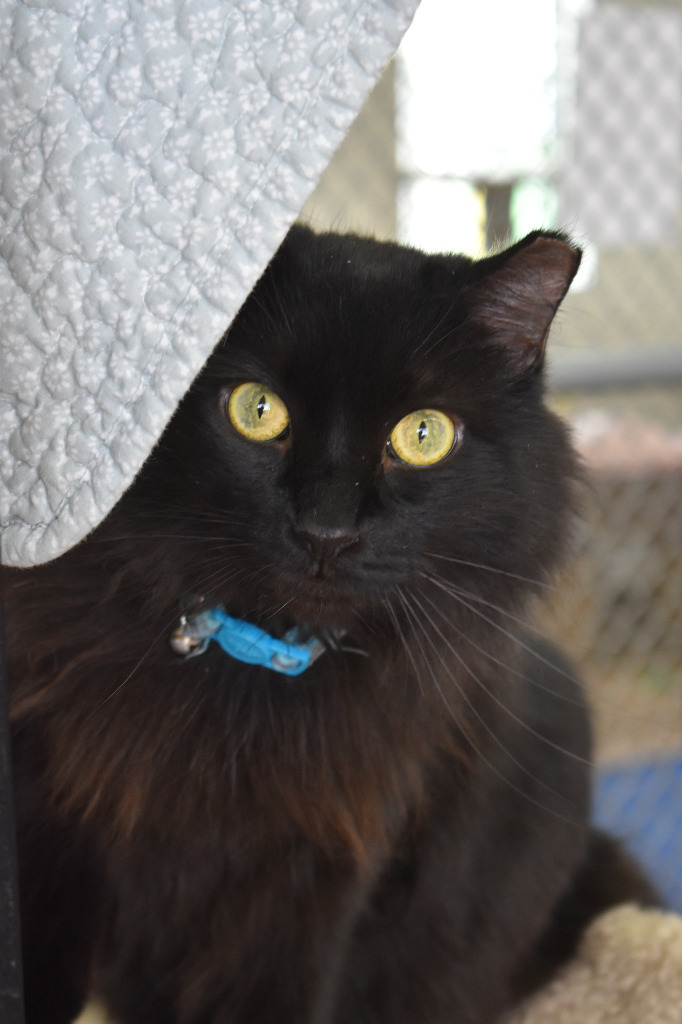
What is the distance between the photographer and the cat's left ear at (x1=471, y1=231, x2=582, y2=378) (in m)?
0.78

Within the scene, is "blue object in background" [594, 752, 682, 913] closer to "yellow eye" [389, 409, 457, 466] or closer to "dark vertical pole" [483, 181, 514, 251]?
"dark vertical pole" [483, 181, 514, 251]

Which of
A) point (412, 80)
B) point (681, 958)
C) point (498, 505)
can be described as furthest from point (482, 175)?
point (681, 958)

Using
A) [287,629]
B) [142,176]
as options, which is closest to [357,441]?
[287,629]

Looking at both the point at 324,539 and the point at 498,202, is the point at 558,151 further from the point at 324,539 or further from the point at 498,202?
the point at 324,539

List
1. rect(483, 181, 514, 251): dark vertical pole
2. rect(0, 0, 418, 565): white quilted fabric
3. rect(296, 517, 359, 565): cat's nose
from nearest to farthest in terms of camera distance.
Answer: rect(0, 0, 418, 565): white quilted fabric
rect(296, 517, 359, 565): cat's nose
rect(483, 181, 514, 251): dark vertical pole

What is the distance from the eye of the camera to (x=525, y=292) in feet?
2.71

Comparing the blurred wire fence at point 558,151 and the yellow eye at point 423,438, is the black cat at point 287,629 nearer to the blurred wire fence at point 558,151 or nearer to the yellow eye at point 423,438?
the yellow eye at point 423,438

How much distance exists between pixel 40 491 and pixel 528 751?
67 centimetres

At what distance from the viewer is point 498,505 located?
0.84 m

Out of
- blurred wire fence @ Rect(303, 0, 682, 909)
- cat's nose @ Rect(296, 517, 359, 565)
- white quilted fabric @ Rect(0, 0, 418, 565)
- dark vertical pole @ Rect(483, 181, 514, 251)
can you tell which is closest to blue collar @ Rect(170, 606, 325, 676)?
cat's nose @ Rect(296, 517, 359, 565)

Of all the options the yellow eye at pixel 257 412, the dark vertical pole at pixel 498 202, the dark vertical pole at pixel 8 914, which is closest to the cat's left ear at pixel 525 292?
the yellow eye at pixel 257 412

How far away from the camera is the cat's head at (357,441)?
0.75 meters

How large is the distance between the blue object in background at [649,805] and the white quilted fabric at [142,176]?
152 cm

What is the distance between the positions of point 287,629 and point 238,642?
5 centimetres
